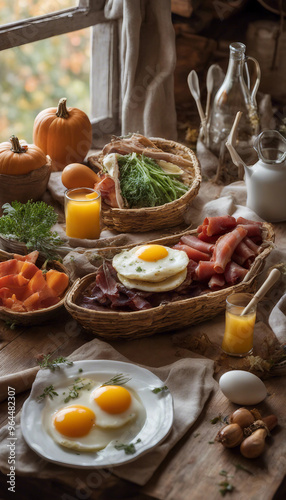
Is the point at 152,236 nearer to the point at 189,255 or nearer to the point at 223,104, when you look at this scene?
the point at 189,255

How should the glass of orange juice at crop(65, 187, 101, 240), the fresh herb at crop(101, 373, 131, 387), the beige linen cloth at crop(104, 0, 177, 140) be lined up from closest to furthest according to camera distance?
the fresh herb at crop(101, 373, 131, 387), the glass of orange juice at crop(65, 187, 101, 240), the beige linen cloth at crop(104, 0, 177, 140)

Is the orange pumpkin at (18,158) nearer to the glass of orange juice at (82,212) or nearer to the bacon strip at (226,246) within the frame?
the glass of orange juice at (82,212)

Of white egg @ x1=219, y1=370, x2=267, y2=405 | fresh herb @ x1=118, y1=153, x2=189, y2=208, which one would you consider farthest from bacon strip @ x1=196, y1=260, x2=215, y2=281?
fresh herb @ x1=118, y1=153, x2=189, y2=208

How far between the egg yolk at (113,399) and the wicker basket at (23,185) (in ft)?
4.46

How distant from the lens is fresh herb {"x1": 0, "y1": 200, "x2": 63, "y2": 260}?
249 cm

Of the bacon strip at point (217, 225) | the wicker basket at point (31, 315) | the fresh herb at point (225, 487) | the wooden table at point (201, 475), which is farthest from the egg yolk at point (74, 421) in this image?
the bacon strip at point (217, 225)

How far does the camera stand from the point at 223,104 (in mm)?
3242

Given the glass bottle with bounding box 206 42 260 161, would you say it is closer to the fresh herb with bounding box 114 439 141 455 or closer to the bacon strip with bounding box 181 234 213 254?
the bacon strip with bounding box 181 234 213 254

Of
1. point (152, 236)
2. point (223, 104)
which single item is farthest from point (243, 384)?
point (223, 104)

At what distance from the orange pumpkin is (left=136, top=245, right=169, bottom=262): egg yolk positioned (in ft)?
2.90

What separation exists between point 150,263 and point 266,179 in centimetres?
91

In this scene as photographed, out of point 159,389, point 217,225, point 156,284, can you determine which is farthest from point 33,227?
point 159,389

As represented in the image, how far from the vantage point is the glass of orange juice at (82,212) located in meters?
2.66

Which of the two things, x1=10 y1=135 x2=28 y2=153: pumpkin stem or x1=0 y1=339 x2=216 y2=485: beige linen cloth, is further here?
x1=10 y1=135 x2=28 y2=153: pumpkin stem
